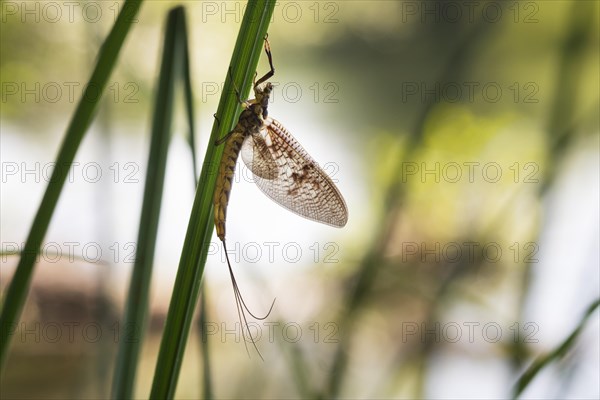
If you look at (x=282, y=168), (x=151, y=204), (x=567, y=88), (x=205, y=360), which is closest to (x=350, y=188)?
(x=567, y=88)

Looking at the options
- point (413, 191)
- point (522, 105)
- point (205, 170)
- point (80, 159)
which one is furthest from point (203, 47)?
point (205, 170)

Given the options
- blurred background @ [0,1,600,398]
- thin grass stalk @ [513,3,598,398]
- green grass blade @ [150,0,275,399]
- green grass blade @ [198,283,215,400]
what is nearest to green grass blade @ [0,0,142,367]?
green grass blade @ [150,0,275,399]

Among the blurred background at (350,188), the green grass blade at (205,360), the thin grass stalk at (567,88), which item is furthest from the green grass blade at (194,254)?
the blurred background at (350,188)

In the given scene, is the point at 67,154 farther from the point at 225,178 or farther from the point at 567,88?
the point at 567,88

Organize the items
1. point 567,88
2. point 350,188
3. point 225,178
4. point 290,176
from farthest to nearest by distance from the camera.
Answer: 1. point 350,188
2. point 567,88
3. point 290,176
4. point 225,178

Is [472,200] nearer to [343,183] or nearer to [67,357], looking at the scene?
[343,183]

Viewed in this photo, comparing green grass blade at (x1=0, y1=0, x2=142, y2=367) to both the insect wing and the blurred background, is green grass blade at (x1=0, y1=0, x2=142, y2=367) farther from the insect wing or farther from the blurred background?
the blurred background
